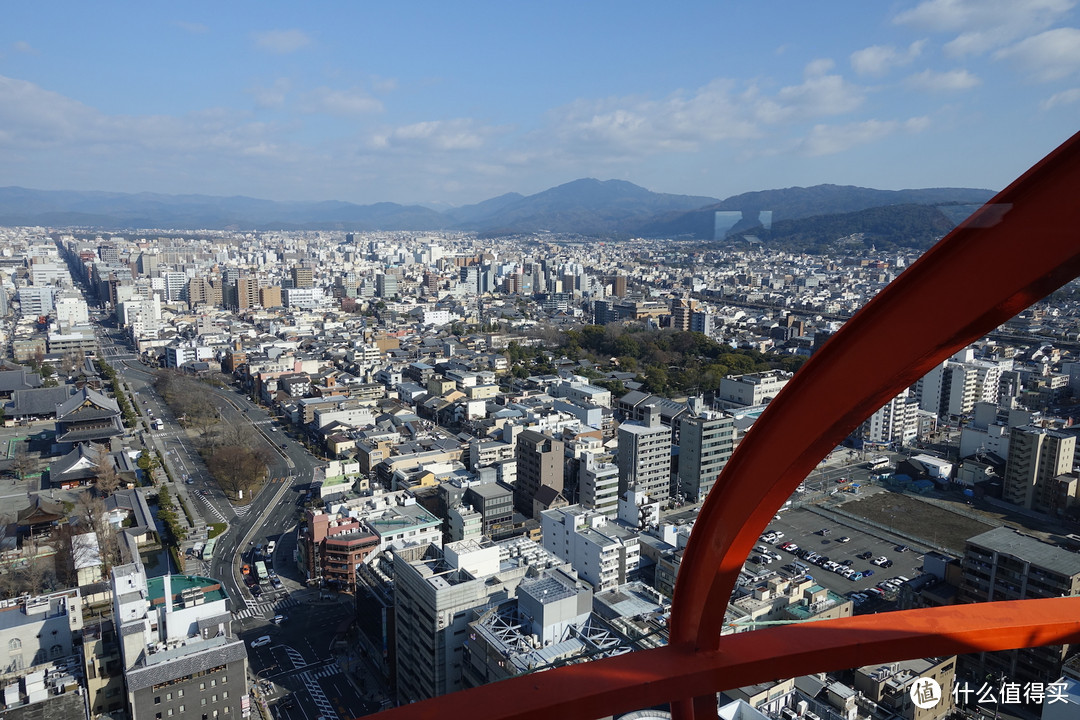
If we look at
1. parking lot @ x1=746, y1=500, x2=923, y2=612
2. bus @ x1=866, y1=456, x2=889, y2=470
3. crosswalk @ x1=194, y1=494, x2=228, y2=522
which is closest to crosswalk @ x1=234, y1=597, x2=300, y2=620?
crosswalk @ x1=194, y1=494, x2=228, y2=522

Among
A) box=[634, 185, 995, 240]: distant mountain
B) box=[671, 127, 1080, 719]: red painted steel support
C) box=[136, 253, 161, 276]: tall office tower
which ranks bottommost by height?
box=[136, 253, 161, 276]: tall office tower

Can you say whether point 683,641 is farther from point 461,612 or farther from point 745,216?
point 745,216

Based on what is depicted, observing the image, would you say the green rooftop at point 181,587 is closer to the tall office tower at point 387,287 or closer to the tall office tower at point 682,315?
the tall office tower at point 682,315

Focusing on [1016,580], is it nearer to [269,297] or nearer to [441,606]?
[441,606]

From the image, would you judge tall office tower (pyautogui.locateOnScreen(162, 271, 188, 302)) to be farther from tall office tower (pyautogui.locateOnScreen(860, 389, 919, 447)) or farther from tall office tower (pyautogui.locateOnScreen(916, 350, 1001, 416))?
tall office tower (pyautogui.locateOnScreen(916, 350, 1001, 416))

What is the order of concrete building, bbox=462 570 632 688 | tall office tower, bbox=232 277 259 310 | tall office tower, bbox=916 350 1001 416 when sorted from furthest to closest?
tall office tower, bbox=232 277 259 310 < tall office tower, bbox=916 350 1001 416 < concrete building, bbox=462 570 632 688

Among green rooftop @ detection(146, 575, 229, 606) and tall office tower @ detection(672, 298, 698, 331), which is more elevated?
tall office tower @ detection(672, 298, 698, 331)

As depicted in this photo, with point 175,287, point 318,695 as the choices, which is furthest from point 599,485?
point 175,287

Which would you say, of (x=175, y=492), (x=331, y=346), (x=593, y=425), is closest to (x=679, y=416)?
(x=593, y=425)
